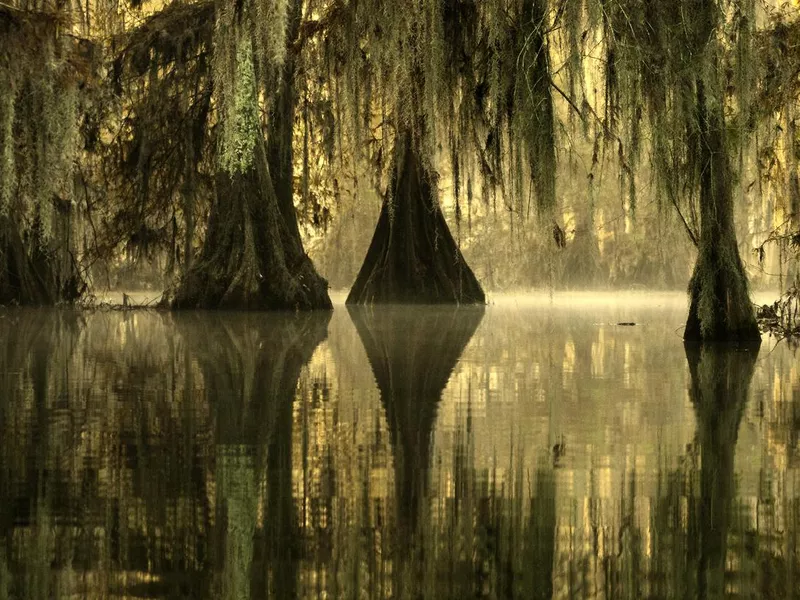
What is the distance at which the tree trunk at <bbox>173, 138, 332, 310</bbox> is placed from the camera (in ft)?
47.0

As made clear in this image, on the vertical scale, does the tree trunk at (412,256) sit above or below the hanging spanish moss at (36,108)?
below

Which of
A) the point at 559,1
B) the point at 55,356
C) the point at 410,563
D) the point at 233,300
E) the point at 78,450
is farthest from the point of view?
the point at 233,300

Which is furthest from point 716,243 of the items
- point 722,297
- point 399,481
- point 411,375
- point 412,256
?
point 412,256

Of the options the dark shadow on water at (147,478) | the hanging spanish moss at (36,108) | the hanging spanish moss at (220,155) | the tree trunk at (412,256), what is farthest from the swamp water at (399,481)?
the tree trunk at (412,256)

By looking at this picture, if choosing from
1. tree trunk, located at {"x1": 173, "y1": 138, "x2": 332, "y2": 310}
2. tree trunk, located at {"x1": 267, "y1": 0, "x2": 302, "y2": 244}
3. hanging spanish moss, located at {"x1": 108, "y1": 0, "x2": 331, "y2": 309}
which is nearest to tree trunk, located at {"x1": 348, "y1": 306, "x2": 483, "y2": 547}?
tree trunk, located at {"x1": 173, "y1": 138, "x2": 332, "y2": 310}

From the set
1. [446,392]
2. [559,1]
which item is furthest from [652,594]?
[559,1]

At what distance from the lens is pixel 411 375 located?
6.04 m

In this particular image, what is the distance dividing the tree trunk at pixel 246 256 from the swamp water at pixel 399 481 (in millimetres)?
7751

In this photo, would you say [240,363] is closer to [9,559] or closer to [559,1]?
[559,1]

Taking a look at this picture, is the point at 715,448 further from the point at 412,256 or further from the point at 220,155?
the point at 412,256

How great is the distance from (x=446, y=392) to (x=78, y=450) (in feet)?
6.46

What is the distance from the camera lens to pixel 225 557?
226 cm

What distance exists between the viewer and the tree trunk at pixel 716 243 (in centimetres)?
805

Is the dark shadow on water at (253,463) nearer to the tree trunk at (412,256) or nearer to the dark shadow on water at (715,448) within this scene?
the dark shadow on water at (715,448)
